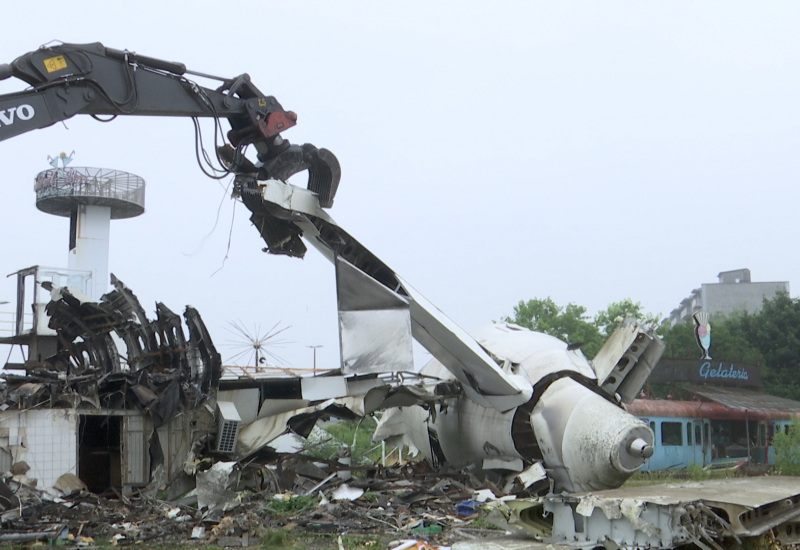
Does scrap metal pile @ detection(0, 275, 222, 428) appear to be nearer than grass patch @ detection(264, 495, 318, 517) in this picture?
No

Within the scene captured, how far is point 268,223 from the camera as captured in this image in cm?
1762

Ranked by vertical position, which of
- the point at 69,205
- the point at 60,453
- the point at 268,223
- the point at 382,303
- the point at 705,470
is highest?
the point at 69,205

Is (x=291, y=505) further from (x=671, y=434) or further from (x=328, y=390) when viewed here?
(x=671, y=434)

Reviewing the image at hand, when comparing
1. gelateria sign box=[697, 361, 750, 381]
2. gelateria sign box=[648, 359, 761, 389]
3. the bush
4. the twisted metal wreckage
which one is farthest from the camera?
gelateria sign box=[697, 361, 750, 381]

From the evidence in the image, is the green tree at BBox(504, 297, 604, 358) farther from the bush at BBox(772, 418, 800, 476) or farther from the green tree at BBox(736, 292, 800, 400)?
the bush at BBox(772, 418, 800, 476)

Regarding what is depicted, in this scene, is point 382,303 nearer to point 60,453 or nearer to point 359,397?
point 359,397

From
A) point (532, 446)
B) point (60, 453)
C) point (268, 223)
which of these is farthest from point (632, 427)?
point (60, 453)

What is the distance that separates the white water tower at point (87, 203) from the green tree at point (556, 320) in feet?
87.7

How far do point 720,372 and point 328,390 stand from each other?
23.4 m

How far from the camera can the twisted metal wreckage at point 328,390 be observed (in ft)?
35.6

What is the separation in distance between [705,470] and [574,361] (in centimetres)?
1263

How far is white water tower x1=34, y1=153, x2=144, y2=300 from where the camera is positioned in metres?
45.7

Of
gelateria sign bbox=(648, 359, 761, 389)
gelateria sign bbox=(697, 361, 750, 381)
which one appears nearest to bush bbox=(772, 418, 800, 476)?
gelateria sign bbox=(648, 359, 761, 389)

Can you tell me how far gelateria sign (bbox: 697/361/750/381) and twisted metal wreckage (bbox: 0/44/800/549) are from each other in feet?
61.1
